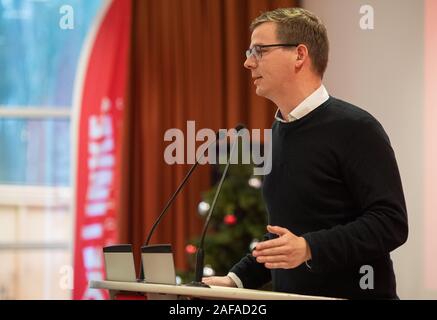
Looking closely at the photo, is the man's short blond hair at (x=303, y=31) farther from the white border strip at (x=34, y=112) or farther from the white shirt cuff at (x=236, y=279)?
the white border strip at (x=34, y=112)

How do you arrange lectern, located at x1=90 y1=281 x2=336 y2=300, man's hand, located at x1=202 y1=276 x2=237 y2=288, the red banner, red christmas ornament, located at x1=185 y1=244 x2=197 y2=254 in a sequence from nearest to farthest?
lectern, located at x1=90 y1=281 x2=336 y2=300 < man's hand, located at x1=202 y1=276 x2=237 y2=288 < red christmas ornament, located at x1=185 y1=244 x2=197 y2=254 < the red banner

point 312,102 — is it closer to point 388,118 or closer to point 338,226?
point 338,226

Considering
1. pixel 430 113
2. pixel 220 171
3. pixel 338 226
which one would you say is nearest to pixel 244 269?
pixel 338 226

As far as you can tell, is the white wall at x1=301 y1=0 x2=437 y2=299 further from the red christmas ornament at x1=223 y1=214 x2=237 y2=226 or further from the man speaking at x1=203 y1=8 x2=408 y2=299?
the man speaking at x1=203 y1=8 x2=408 y2=299

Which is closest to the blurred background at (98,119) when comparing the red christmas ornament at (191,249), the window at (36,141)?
the window at (36,141)

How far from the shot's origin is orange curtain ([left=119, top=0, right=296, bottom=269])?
562 cm

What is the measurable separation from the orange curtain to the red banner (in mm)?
109

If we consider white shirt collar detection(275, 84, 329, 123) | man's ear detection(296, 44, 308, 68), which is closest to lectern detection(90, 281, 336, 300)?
white shirt collar detection(275, 84, 329, 123)

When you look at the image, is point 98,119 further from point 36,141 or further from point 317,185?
point 317,185

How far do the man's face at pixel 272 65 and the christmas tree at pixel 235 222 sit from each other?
2507mm

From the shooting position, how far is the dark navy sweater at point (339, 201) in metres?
2.11

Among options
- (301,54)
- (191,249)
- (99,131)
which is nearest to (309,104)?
(301,54)

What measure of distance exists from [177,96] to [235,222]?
1.20 metres

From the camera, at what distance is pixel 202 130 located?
5.75m
